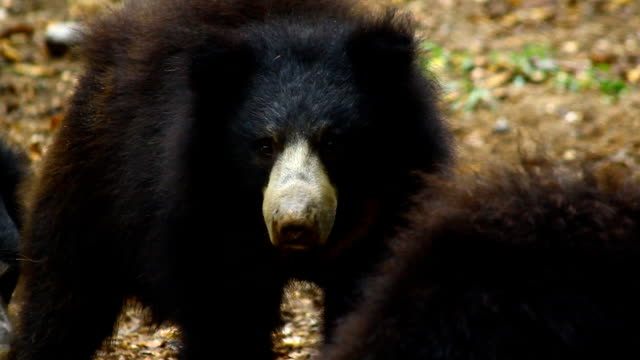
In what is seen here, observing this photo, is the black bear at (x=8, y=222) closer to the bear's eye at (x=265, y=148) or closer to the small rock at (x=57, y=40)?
the bear's eye at (x=265, y=148)

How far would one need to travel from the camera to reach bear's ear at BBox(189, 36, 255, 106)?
4438 millimetres

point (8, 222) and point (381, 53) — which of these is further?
point (8, 222)

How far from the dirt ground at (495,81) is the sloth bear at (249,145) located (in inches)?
53.9

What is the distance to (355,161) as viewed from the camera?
4.38 meters

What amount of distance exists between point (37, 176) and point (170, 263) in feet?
4.02

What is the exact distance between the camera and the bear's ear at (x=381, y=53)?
4516 millimetres

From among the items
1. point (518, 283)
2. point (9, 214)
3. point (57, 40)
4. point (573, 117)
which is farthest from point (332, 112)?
point (57, 40)

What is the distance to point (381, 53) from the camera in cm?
453

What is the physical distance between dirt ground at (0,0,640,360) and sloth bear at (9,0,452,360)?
4.50 ft

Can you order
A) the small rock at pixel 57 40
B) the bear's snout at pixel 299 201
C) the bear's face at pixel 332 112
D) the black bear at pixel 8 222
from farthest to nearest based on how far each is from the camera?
the small rock at pixel 57 40 < the black bear at pixel 8 222 < the bear's face at pixel 332 112 < the bear's snout at pixel 299 201

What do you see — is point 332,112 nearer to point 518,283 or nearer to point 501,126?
point 518,283

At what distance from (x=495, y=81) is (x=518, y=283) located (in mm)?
5732

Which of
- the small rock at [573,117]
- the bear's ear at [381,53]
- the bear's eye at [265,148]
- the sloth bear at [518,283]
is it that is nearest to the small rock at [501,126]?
the small rock at [573,117]

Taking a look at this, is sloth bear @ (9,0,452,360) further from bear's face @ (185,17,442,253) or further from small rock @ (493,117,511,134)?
small rock @ (493,117,511,134)
